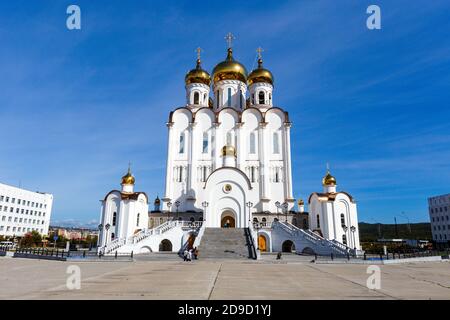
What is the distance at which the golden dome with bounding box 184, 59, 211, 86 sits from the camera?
45.6m

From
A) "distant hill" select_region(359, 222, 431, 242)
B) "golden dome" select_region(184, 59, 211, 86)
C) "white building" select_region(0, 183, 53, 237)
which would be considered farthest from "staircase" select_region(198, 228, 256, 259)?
"distant hill" select_region(359, 222, 431, 242)

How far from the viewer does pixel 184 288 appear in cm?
877

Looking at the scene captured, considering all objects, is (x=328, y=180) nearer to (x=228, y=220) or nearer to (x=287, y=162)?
(x=287, y=162)

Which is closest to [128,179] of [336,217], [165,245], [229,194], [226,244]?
[165,245]

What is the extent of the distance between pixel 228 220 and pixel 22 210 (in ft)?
164

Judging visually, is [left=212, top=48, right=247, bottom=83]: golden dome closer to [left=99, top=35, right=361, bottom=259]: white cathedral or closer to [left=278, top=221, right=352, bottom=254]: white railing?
[left=99, top=35, right=361, bottom=259]: white cathedral

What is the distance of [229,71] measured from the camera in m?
45.9

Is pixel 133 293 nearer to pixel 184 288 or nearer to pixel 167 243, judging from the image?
pixel 184 288

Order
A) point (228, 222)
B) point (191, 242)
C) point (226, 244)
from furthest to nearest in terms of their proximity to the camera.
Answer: point (228, 222) < point (191, 242) < point (226, 244)

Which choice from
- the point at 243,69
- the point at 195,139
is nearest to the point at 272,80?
the point at 243,69

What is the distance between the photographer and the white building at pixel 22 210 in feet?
191

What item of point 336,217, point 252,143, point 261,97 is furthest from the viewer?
point 261,97

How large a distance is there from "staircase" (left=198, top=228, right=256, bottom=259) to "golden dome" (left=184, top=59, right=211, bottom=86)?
24627 millimetres
